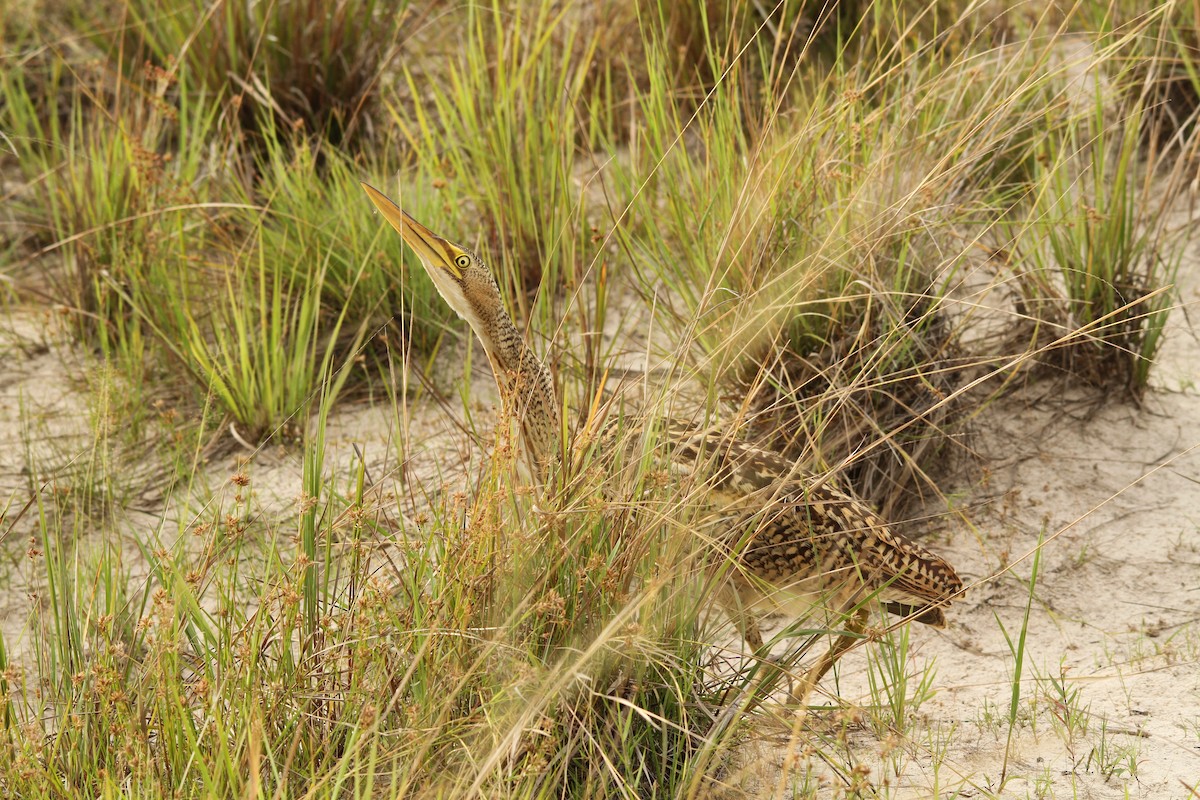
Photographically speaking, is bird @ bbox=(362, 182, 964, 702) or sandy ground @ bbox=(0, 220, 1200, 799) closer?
sandy ground @ bbox=(0, 220, 1200, 799)

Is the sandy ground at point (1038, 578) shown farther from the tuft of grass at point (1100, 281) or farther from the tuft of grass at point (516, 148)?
the tuft of grass at point (516, 148)

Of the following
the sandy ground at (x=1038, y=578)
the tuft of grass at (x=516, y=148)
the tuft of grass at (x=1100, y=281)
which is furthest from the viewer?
the tuft of grass at (x=516, y=148)

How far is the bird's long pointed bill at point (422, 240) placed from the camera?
313 cm

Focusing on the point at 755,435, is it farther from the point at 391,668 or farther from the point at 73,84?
the point at 73,84

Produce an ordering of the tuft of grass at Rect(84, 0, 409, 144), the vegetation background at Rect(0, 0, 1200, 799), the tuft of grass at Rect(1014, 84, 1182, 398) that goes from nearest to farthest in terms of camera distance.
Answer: the vegetation background at Rect(0, 0, 1200, 799)
the tuft of grass at Rect(1014, 84, 1182, 398)
the tuft of grass at Rect(84, 0, 409, 144)

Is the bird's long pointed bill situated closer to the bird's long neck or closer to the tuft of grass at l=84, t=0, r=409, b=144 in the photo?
the bird's long neck

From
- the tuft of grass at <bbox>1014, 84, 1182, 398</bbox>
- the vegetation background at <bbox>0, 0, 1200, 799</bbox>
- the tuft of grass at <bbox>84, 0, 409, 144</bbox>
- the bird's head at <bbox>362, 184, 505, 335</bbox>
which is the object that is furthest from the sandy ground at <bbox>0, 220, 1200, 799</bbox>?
the tuft of grass at <bbox>84, 0, 409, 144</bbox>

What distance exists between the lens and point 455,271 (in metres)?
3.12

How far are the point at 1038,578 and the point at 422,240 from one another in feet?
5.98

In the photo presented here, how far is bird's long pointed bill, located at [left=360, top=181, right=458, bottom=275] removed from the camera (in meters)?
3.13

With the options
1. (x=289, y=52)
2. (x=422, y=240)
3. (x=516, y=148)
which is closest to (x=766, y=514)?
(x=422, y=240)

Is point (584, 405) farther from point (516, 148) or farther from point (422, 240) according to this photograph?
point (516, 148)

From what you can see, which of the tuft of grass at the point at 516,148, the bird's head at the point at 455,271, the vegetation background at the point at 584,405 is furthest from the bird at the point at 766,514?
the tuft of grass at the point at 516,148

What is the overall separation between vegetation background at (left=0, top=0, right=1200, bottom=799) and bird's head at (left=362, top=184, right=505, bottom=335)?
124 millimetres
